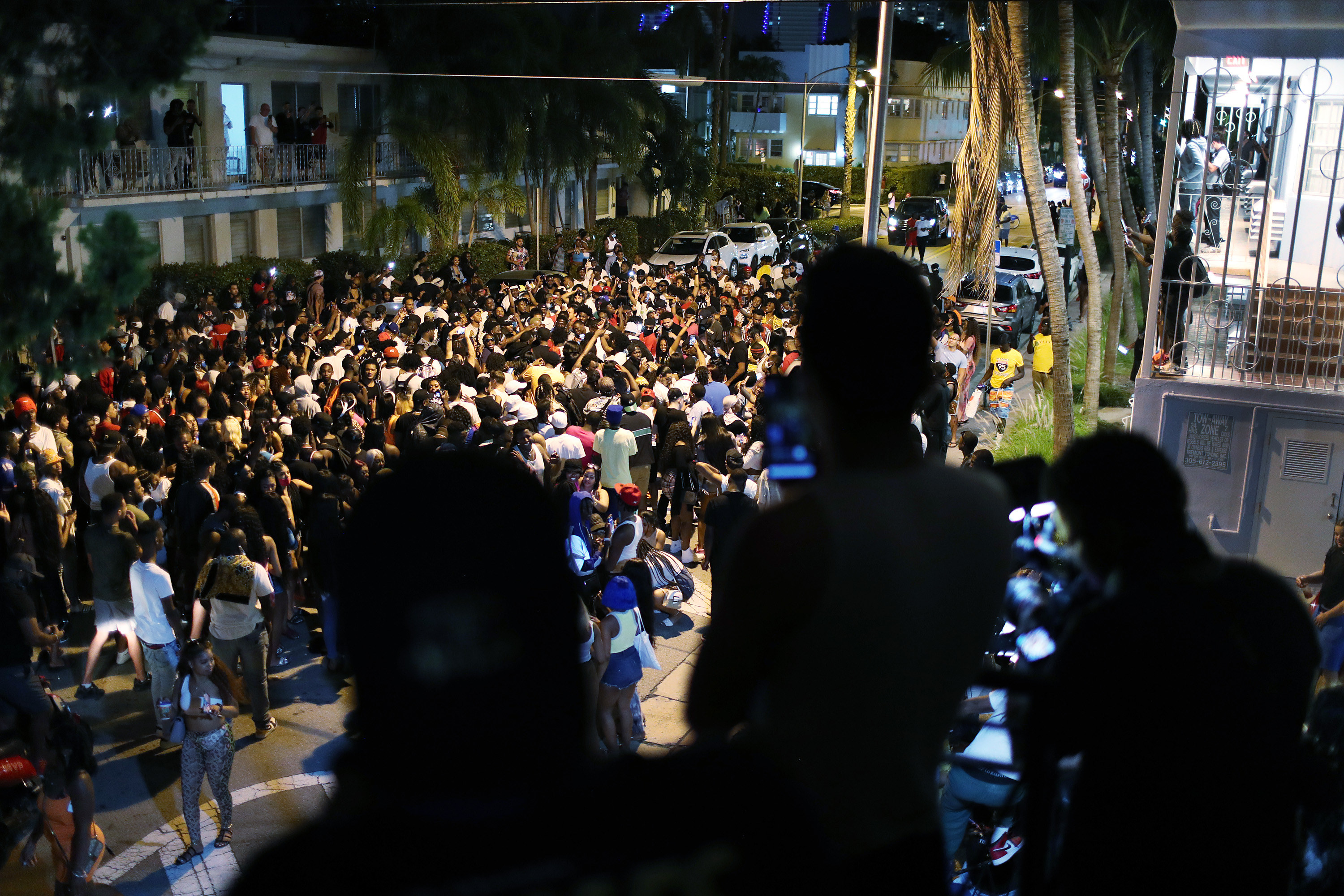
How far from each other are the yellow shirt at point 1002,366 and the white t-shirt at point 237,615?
10.5 metres

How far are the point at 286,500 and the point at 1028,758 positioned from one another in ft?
26.8

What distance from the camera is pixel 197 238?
77.3ft

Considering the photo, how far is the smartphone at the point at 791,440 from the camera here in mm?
1770

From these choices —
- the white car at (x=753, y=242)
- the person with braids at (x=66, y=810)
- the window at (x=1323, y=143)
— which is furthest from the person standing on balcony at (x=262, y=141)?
the person with braids at (x=66, y=810)

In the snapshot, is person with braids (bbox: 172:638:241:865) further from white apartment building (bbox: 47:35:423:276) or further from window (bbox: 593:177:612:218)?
window (bbox: 593:177:612:218)

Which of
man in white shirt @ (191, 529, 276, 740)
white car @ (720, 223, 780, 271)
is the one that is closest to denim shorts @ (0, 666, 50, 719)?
man in white shirt @ (191, 529, 276, 740)

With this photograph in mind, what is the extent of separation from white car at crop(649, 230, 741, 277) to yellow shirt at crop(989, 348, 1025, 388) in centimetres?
1194

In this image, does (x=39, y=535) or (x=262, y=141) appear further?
(x=262, y=141)

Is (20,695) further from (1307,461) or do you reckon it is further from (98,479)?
(1307,461)

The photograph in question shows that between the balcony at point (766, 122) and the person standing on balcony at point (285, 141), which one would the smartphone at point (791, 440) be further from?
the balcony at point (766, 122)

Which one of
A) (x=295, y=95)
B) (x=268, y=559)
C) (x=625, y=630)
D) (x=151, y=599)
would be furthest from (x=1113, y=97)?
(x=295, y=95)

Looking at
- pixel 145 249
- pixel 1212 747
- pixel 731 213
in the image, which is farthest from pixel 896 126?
pixel 1212 747

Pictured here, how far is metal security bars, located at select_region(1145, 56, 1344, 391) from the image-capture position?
10.1 m

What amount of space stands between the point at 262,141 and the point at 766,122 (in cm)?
3980
